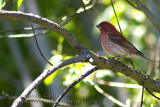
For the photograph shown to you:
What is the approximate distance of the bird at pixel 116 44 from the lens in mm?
4891

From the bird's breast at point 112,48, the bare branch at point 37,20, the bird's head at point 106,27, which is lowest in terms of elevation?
the bare branch at point 37,20

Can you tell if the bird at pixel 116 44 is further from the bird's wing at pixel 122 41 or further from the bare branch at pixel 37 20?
the bare branch at pixel 37 20

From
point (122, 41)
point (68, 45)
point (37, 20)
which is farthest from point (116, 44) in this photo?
point (68, 45)

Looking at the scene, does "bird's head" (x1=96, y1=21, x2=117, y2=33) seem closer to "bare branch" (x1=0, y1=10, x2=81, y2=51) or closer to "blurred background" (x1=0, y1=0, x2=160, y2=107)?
"blurred background" (x1=0, y1=0, x2=160, y2=107)

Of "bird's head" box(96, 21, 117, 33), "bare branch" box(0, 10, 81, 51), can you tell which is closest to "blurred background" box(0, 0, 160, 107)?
"bird's head" box(96, 21, 117, 33)

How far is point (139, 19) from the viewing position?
7.80m

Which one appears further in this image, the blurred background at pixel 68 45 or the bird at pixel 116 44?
the blurred background at pixel 68 45

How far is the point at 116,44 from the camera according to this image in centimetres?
504

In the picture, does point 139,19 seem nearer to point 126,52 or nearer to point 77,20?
point 77,20

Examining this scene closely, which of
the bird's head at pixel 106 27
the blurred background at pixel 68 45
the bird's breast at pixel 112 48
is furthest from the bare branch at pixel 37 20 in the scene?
the blurred background at pixel 68 45

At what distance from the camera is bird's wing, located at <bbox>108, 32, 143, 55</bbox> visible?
4980 millimetres

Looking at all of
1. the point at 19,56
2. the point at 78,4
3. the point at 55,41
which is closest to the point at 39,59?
the point at 19,56

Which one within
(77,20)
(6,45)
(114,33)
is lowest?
(114,33)

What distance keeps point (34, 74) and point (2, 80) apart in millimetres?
936
